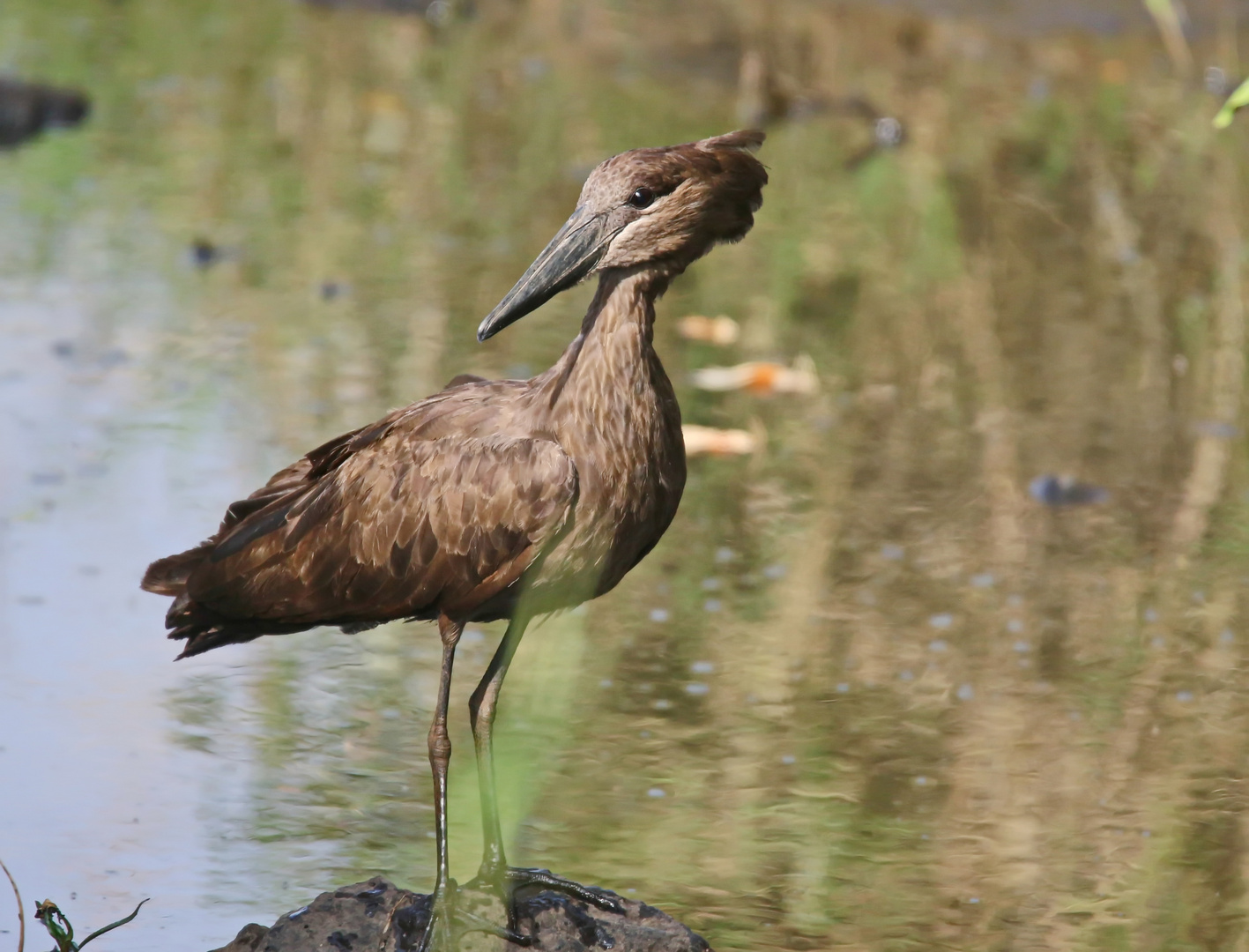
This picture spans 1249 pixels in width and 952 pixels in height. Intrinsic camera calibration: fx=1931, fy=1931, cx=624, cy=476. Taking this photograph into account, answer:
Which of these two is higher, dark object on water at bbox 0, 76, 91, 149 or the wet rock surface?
dark object on water at bbox 0, 76, 91, 149

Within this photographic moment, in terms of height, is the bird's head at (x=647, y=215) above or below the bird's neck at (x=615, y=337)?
above

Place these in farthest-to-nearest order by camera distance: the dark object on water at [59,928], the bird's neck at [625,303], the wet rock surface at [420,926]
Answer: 1. the bird's neck at [625,303]
2. the wet rock surface at [420,926]
3. the dark object on water at [59,928]

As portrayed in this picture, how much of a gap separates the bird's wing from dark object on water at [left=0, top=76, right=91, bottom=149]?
639 centimetres

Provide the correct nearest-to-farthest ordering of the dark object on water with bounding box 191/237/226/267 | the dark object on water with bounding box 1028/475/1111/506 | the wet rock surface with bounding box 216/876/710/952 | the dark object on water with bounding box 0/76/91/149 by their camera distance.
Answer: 1. the wet rock surface with bounding box 216/876/710/952
2. the dark object on water with bounding box 1028/475/1111/506
3. the dark object on water with bounding box 191/237/226/267
4. the dark object on water with bounding box 0/76/91/149

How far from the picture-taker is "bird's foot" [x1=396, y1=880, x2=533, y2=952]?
12.3ft

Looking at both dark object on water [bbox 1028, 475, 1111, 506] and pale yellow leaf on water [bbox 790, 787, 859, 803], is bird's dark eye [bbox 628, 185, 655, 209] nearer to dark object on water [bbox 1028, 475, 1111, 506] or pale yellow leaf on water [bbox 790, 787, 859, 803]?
pale yellow leaf on water [bbox 790, 787, 859, 803]

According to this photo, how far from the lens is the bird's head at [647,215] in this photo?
375cm

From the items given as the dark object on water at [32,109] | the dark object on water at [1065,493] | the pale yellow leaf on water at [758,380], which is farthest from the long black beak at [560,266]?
the dark object on water at [32,109]

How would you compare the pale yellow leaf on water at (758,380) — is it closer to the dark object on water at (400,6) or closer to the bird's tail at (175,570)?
the bird's tail at (175,570)

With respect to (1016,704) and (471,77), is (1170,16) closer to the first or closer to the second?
(1016,704)

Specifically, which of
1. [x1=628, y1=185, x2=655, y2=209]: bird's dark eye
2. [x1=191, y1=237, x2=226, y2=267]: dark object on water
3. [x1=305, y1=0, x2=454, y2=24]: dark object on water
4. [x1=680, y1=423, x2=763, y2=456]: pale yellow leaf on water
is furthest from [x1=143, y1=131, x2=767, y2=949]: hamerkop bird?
[x1=305, y1=0, x2=454, y2=24]: dark object on water

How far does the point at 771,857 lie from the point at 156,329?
4.14m

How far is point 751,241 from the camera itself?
29.8 ft

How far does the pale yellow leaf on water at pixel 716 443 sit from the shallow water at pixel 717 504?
7 cm
